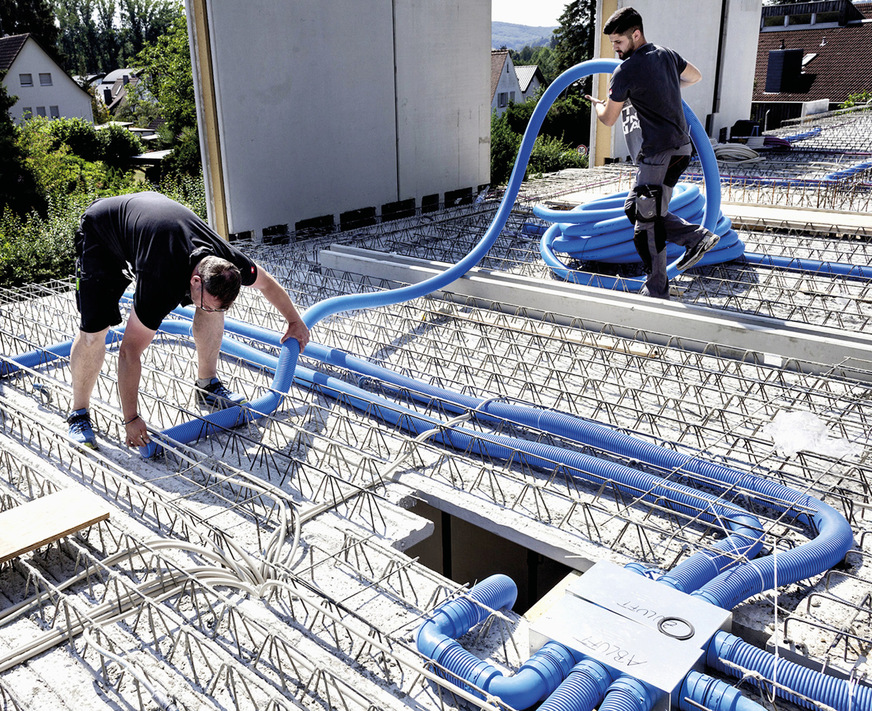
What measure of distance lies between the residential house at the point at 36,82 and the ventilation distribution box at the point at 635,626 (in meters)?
44.8

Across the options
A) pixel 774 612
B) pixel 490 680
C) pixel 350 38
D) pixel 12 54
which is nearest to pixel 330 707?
pixel 490 680

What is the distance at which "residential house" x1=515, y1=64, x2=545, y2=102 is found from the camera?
82.4 meters

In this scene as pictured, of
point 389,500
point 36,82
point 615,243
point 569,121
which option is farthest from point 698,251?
point 36,82

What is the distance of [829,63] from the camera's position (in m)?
27.7

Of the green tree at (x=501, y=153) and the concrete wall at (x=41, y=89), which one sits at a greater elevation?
the concrete wall at (x=41, y=89)

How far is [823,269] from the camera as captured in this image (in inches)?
272

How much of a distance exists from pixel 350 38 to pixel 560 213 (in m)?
4.00

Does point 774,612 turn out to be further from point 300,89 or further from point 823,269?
point 300,89

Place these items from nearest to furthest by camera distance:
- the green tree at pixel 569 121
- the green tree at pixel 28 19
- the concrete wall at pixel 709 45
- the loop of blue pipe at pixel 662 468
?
the loop of blue pipe at pixel 662 468, the concrete wall at pixel 709 45, the green tree at pixel 569 121, the green tree at pixel 28 19

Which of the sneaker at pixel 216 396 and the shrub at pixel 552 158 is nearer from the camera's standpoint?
the sneaker at pixel 216 396

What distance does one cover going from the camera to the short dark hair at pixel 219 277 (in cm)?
361

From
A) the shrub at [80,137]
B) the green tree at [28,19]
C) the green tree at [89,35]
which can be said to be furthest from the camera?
the green tree at [89,35]

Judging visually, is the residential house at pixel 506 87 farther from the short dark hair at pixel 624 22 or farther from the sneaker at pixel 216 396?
the sneaker at pixel 216 396

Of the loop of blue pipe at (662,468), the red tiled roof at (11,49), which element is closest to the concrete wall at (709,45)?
the loop of blue pipe at (662,468)
